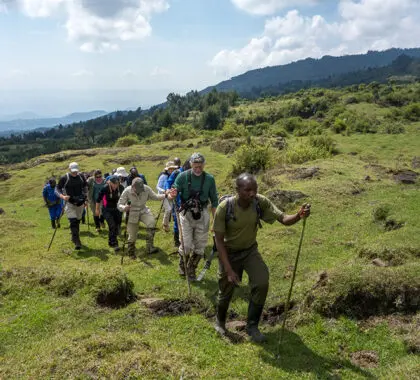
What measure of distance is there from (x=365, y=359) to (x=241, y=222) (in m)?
3.12

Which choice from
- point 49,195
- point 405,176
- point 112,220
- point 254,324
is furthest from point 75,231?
point 405,176

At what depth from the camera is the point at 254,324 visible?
7.37 metres

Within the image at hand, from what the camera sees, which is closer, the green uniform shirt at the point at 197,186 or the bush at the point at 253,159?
the green uniform shirt at the point at 197,186

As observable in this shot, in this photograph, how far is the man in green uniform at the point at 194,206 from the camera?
10406 millimetres

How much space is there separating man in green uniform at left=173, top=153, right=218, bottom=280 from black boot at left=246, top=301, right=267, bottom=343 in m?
3.46

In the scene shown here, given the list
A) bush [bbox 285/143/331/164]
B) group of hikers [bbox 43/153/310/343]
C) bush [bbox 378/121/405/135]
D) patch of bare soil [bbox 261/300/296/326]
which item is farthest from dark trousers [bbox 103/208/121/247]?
bush [bbox 378/121/405/135]

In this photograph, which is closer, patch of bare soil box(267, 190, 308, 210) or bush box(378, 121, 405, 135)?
patch of bare soil box(267, 190, 308, 210)

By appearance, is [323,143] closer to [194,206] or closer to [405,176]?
[405,176]

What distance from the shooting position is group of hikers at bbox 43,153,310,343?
6996 millimetres

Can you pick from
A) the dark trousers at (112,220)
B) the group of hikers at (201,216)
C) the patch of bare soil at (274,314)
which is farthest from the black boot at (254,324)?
the dark trousers at (112,220)

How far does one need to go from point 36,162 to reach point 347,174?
52393 mm

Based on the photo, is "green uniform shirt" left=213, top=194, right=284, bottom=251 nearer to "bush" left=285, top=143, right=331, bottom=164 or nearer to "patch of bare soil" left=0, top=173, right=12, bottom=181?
"bush" left=285, top=143, right=331, bottom=164

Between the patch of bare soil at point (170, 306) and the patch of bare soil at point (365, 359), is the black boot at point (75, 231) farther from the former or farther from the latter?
the patch of bare soil at point (365, 359)

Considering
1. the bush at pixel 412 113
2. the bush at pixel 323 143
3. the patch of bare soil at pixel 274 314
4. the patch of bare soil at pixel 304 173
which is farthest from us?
the bush at pixel 412 113
